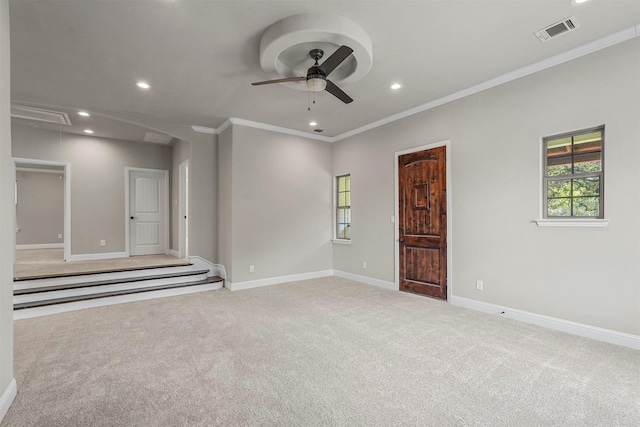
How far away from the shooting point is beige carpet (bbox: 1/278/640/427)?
183cm

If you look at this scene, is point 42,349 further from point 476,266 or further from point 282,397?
point 476,266

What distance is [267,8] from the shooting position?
238 cm

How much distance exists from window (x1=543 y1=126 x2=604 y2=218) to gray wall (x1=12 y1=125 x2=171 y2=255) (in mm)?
7560

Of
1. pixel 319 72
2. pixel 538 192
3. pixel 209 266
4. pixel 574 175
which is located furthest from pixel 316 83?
pixel 209 266

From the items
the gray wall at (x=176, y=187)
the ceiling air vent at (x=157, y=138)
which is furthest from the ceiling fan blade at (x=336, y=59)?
the ceiling air vent at (x=157, y=138)

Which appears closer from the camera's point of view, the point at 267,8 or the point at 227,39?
the point at 267,8

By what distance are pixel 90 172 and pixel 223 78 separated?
470 cm

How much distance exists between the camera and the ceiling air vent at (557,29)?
2.57m

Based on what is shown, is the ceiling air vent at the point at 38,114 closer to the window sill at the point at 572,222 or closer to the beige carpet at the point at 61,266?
the beige carpet at the point at 61,266

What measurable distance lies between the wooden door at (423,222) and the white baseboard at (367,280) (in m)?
0.23

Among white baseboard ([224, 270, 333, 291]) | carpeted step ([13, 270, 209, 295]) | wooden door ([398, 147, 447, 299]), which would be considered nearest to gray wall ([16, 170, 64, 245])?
carpeted step ([13, 270, 209, 295])

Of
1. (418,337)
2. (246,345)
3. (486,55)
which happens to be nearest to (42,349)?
(246,345)

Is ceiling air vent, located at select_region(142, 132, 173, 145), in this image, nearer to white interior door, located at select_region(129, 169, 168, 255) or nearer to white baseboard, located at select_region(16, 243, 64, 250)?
white interior door, located at select_region(129, 169, 168, 255)

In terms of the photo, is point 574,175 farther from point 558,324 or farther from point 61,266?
point 61,266
